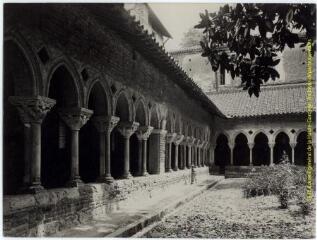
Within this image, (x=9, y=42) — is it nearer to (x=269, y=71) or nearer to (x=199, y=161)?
(x=269, y=71)

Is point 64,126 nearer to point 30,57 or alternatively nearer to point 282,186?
point 30,57

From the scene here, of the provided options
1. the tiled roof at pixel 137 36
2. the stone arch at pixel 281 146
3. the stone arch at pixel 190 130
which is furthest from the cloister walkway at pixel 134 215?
the stone arch at pixel 281 146

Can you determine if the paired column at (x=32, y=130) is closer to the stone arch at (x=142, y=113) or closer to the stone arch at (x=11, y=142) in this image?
the stone arch at (x=11, y=142)

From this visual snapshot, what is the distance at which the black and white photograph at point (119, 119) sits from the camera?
5180mm

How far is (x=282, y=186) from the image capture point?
32.4 ft

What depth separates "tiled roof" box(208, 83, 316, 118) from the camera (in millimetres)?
22578

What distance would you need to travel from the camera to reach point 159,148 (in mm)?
12422

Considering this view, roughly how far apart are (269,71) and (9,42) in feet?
10.7

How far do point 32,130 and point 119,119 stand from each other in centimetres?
319

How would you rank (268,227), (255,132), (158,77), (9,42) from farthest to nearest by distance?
(255,132)
(158,77)
(268,227)
(9,42)

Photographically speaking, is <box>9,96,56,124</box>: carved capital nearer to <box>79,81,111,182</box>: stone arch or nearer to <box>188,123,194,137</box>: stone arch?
<box>79,81,111,182</box>: stone arch

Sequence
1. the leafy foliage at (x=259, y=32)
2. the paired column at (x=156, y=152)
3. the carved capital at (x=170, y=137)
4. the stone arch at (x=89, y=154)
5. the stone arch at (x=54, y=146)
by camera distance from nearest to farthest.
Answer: the leafy foliage at (x=259, y=32) < the stone arch at (x=54, y=146) < the stone arch at (x=89, y=154) < the paired column at (x=156, y=152) < the carved capital at (x=170, y=137)

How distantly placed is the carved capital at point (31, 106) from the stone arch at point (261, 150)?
65.6 feet

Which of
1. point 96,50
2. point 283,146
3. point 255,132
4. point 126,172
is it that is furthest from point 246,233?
point 283,146
